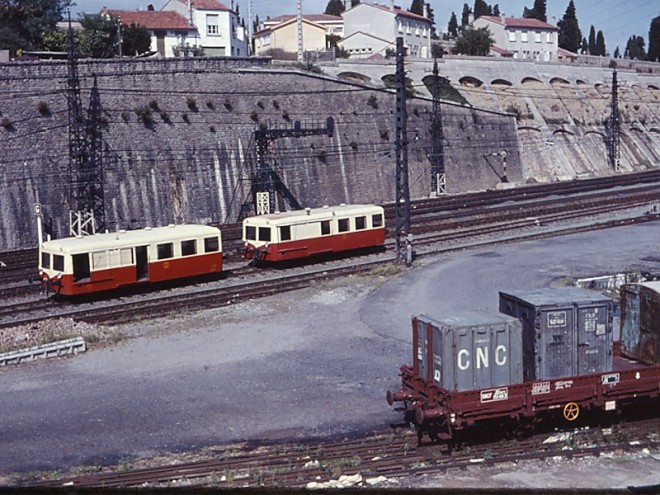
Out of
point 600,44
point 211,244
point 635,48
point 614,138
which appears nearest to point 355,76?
point 614,138

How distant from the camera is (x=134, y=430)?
1608cm

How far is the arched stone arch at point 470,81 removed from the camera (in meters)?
68.5

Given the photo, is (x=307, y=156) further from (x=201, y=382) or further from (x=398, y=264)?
(x=201, y=382)

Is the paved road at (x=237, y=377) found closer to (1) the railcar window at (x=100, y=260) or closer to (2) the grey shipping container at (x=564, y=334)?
(2) the grey shipping container at (x=564, y=334)

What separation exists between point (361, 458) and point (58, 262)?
15965 millimetres

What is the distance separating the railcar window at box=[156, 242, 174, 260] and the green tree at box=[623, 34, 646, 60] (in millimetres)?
118520

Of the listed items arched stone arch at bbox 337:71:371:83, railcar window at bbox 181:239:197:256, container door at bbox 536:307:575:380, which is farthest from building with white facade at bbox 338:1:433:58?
container door at bbox 536:307:575:380

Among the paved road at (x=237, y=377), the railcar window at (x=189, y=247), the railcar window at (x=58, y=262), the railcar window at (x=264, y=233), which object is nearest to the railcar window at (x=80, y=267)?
the railcar window at (x=58, y=262)

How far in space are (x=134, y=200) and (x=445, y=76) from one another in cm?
3580

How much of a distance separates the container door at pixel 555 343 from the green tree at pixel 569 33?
10275cm

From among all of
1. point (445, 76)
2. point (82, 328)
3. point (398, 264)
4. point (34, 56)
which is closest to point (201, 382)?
point (82, 328)

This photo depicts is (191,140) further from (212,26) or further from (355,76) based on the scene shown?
(212,26)

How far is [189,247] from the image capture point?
2916 cm

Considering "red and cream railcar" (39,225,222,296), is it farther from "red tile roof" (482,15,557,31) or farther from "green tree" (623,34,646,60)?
"green tree" (623,34,646,60)
